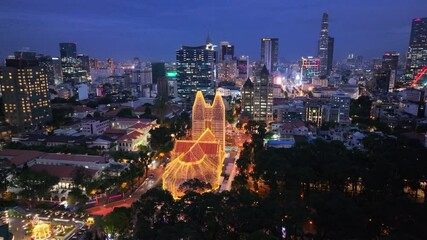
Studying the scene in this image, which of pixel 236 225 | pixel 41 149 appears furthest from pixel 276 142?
pixel 41 149

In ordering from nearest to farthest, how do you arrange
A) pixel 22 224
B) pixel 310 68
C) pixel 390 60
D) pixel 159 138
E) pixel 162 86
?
pixel 22 224, pixel 159 138, pixel 162 86, pixel 390 60, pixel 310 68

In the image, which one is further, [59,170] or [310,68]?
[310,68]

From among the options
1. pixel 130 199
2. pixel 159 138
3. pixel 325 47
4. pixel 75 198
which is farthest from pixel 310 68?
pixel 75 198

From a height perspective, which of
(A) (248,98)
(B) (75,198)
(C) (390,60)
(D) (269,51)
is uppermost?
(D) (269,51)

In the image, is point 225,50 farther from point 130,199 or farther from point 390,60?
point 130,199

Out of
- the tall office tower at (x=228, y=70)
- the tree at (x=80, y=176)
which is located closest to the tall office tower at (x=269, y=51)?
the tall office tower at (x=228, y=70)

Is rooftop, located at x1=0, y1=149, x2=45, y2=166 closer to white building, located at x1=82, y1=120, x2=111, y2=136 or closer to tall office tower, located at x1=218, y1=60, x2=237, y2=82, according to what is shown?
white building, located at x1=82, y1=120, x2=111, y2=136
